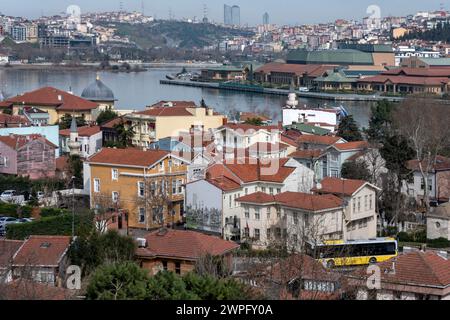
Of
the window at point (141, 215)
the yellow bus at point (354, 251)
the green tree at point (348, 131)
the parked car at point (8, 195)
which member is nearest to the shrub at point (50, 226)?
the window at point (141, 215)

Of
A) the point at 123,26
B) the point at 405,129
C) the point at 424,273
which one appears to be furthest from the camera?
the point at 123,26

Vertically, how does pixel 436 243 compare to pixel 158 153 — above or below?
below

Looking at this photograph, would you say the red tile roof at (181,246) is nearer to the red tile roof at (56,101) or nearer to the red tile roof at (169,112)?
the red tile roof at (169,112)

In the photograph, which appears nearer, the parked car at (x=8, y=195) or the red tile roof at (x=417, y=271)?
the red tile roof at (x=417, y=271)

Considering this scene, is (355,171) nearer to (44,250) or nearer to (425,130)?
(425,130)

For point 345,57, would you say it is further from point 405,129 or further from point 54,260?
point 54,260
